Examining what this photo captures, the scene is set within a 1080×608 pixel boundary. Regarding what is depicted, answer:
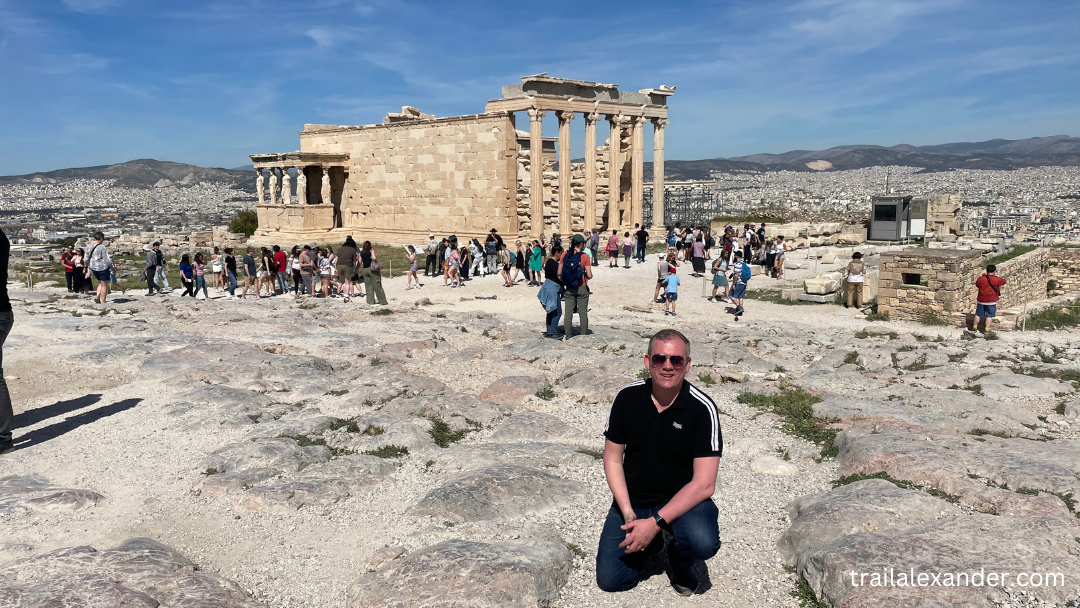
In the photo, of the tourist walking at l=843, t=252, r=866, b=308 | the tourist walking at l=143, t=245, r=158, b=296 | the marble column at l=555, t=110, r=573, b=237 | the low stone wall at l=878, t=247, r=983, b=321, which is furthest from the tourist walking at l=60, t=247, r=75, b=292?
the low stone wall at l=878, t=247, r=983, b=321

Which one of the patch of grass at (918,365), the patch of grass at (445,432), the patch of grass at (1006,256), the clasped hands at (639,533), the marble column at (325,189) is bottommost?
the patch of grass at (445,432)

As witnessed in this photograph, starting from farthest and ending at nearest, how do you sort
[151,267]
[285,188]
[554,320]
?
[285,188] < [151,267] < [554,320]

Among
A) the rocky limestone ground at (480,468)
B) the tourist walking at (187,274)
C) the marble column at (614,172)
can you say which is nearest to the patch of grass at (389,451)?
the rocky limestone ground at (480,468)

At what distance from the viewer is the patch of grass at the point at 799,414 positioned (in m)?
7.68

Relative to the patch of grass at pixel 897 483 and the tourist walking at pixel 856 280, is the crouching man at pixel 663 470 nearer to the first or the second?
the patch of grass at pixel 897 483

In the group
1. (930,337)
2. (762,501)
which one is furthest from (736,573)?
(930,337)

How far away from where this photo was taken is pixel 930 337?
551 inches

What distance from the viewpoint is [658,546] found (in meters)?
4.52

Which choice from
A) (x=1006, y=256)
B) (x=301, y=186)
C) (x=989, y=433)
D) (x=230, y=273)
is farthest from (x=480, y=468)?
(x=301, y=186)

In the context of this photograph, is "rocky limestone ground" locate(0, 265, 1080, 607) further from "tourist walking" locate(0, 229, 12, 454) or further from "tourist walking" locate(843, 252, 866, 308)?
"tourist walking" locate(843, 252, 866, 308)

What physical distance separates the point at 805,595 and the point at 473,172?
1101 inches

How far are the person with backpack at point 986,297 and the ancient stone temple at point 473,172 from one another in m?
18.0

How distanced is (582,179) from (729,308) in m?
20.1

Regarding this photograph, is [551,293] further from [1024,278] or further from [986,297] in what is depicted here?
[1024,278]
